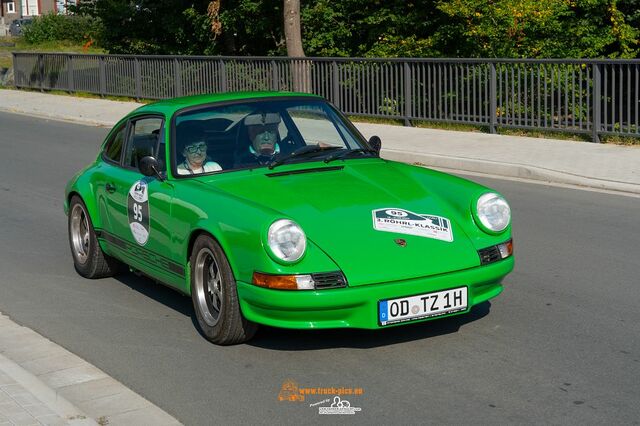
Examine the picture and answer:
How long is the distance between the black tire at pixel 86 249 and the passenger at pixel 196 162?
1476mm

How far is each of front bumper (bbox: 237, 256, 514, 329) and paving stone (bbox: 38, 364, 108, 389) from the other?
0.92 metres

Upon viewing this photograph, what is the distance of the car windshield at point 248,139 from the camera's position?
7246mm

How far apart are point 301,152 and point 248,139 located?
0.38m

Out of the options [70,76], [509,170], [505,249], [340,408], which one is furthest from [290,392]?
[70,76]

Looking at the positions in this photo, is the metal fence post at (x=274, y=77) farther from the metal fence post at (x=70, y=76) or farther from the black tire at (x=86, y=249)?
the black tire at (x=86, y=249)

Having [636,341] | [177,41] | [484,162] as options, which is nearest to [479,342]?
[636,341]

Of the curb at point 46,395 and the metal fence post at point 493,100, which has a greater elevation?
the metal fence post at point 493,100

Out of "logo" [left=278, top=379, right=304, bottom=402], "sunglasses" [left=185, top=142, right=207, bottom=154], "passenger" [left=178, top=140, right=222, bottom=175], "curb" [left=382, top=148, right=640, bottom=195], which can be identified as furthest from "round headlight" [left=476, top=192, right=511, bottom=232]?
"curb" [left=382, top=148, right=640, bottom=195]

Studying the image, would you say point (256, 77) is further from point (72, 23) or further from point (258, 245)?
point (72, 23)

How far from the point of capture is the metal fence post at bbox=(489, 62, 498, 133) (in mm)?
17828

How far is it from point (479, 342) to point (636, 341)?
93 cm

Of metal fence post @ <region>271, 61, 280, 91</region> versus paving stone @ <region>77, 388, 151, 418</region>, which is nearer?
paving stone @ <region>77, 388, 151, 418</region>

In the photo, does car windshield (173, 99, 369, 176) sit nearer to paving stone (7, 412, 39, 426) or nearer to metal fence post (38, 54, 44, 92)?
paving stone (7, 412, 39, 426)

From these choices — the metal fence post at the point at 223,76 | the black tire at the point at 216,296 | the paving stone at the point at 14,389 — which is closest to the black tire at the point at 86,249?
the black tire at the point at 216,296
